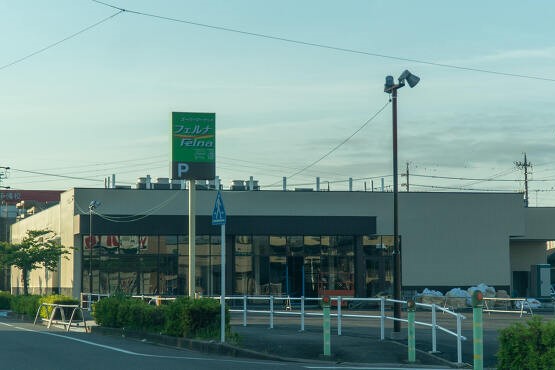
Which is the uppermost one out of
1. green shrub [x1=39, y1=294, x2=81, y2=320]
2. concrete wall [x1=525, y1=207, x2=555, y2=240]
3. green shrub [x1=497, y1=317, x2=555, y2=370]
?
concrete wall [x1=525, y1=207, x2=555, y2=240]

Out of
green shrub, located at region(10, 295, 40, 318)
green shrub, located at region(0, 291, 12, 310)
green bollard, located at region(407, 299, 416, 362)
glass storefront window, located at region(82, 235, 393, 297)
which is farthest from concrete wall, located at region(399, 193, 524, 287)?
green bollard, located at region(407, 299, 416, 362)

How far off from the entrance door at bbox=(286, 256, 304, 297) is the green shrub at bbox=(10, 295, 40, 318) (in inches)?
616

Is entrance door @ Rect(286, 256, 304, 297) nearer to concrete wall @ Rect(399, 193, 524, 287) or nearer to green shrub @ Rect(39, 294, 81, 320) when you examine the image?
concrete wall @ Rect(399, 193, 524, 287)

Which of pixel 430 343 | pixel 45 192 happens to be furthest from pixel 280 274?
pixel 45 192

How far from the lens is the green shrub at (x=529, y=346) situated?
1356cm

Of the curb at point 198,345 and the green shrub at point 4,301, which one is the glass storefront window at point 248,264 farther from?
the curb at point 198,345

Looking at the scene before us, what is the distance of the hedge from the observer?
2259 cm

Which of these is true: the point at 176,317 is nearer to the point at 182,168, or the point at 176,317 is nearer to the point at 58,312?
the point at 182,168

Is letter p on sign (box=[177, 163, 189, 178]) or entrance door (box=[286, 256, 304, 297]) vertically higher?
letter p on sign (box=[177, 163, 189, 178])

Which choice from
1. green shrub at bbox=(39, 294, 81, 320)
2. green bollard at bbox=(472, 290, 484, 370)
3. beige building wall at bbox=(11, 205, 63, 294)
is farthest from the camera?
beige building wall at bbox=(11, 205, 63, 294)

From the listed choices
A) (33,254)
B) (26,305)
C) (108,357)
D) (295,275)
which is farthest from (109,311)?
(33,254)

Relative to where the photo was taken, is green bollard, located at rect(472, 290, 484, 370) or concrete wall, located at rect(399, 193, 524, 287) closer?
green bollard, located at rect(472, 290, 484, 370)

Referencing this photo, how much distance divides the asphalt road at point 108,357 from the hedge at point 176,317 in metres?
0.76

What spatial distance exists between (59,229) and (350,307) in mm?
20412
